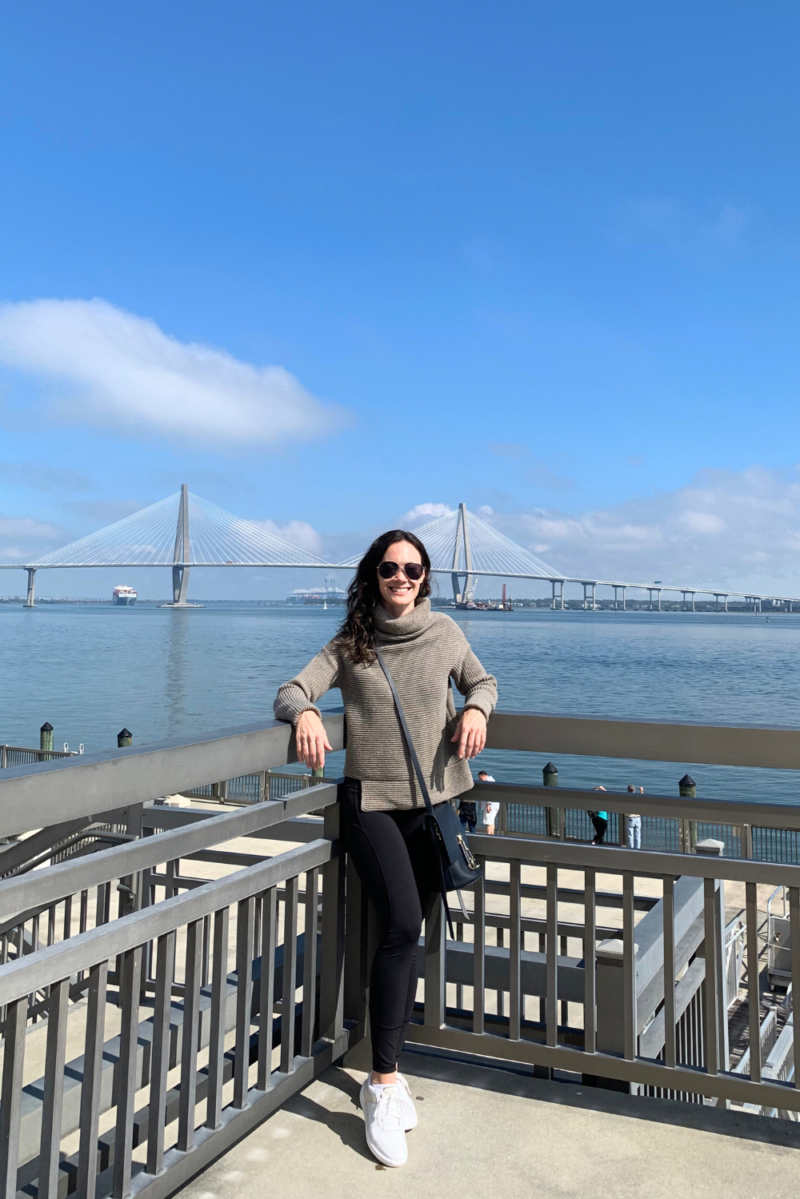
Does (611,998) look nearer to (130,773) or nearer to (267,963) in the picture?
(267,963)

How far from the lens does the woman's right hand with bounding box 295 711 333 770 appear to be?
2.14 meters

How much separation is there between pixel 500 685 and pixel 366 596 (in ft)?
131

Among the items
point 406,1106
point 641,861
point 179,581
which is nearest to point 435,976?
point 406,1106

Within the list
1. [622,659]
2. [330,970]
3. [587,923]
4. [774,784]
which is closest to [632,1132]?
[587,923]

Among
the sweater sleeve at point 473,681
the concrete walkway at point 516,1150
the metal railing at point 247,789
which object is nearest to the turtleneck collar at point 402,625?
the sweater sleeve at point 473,681

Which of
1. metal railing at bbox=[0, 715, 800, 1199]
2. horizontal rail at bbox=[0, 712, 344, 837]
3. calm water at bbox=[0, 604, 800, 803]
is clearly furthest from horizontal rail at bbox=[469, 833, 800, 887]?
calm water at bbox=[0, 604, 800, 803]

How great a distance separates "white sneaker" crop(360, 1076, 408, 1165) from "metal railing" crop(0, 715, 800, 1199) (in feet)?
0.75

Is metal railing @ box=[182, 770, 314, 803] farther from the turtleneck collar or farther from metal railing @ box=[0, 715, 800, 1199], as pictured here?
the turtleneck collar

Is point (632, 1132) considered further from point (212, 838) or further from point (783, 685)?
point (783, 685)

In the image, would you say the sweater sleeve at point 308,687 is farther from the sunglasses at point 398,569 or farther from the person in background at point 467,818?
the person in background at point 467,818

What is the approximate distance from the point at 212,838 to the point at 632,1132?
1.24 m

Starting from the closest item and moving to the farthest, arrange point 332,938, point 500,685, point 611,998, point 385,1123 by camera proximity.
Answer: point 385,1123
point 611,998
point 332,938
point 500,685

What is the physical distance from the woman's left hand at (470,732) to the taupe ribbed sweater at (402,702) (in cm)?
2

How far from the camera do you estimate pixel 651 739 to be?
7.05ft
